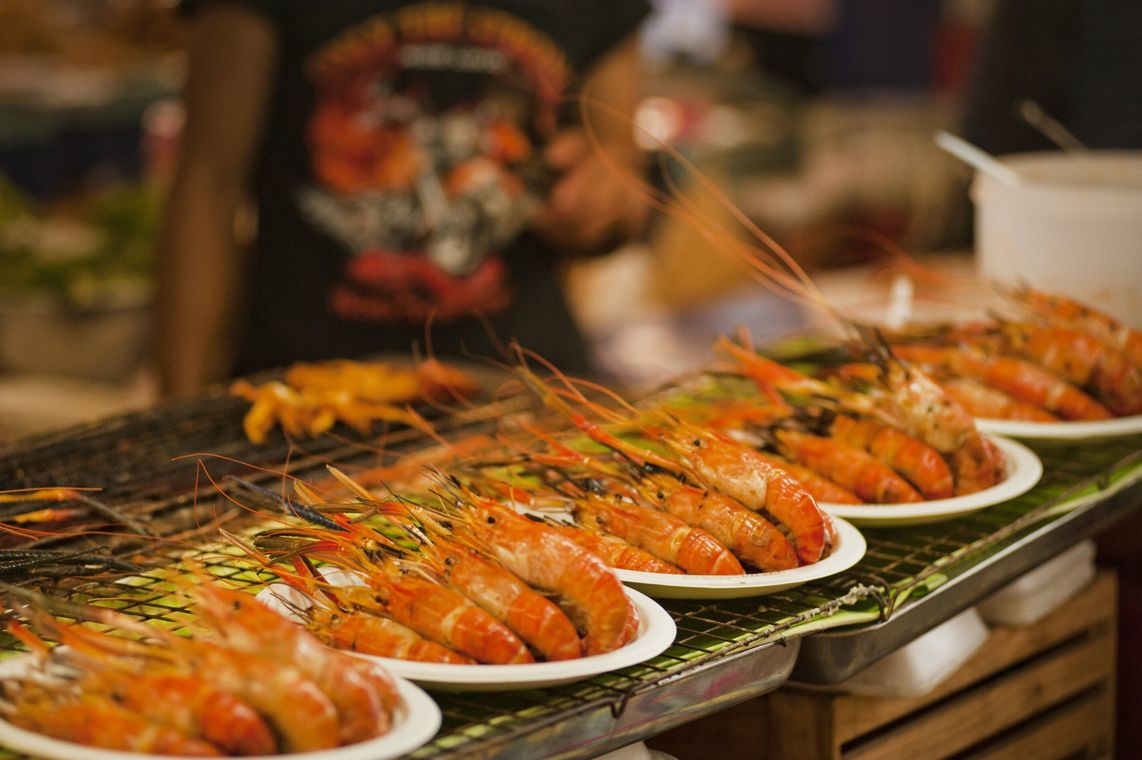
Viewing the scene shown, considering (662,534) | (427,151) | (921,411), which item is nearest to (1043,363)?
(921,411)

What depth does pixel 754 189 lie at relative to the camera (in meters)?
7.92

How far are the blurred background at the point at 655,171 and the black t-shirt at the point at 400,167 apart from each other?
674 millimetres

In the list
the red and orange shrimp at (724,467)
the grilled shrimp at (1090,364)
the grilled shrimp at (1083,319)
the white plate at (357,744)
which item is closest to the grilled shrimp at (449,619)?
the white plate at (357,744)

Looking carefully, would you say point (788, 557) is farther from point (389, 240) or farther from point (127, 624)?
point (389, 240)

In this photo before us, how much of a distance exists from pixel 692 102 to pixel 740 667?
6589mm

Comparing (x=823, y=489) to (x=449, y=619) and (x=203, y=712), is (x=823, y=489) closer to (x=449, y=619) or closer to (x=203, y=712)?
(x=449, y=619)

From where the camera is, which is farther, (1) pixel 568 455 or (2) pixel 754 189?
(2) pixel 754 189

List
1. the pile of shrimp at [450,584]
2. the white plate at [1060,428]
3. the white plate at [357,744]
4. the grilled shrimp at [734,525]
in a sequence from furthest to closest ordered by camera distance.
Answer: the white plate at [1060,428] → the grilled shrimp at [734,525] → the pile of shrimp at [450,584] → the white plate at [357,744]

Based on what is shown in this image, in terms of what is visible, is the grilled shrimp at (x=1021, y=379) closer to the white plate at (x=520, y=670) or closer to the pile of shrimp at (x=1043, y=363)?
the pile of shrimp at (x=1043, y=363)

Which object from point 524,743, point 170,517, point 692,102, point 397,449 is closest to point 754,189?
point 692,102

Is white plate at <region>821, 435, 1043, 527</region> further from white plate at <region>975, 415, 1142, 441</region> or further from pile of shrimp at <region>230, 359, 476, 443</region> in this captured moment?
pile of shrimp at <region>230, 359, 476, 443</region>

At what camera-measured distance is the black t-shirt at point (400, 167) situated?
11.7 ft

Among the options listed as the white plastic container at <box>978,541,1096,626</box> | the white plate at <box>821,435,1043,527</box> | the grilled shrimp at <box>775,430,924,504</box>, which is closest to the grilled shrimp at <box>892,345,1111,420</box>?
the white plastic container at <box>978,541,1096,626</box>

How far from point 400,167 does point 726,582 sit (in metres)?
2.26
